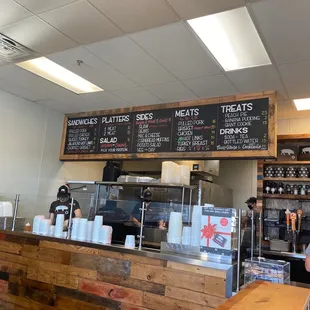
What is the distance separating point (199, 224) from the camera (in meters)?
2.51

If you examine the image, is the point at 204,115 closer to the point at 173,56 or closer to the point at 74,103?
the point at 173,56

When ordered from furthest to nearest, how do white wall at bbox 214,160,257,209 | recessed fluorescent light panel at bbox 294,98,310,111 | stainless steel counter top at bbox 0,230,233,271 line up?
white wall at bbox 214,160,257,209
recessed fluorescent light panel at bbox 294,98,310,111
stainless steel counter top at bbox 0,230,233,271

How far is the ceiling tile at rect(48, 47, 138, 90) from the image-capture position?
9.50 feet

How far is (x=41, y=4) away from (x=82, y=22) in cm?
31

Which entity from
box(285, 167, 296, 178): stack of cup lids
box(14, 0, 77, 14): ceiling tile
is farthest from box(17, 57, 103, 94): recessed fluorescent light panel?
box(285, 167, 296, 178): stack of cup lids

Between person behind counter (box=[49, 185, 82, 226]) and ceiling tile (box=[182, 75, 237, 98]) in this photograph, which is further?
person behind counter (box=[49, 185, 82, 226])

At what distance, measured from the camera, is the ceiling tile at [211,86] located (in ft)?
10.4

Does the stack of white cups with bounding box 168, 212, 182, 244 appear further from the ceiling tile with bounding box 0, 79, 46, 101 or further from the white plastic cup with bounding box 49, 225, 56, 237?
the ceiling tile with bounding box 0, 79, 46, 101

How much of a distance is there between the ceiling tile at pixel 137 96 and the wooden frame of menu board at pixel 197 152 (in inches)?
4.5

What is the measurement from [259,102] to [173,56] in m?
1.15

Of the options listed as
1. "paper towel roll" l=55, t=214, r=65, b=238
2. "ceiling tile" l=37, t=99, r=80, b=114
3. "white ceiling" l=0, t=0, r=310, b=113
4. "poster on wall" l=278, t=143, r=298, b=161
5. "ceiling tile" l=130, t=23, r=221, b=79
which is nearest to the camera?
"white ceiling" l=0, t=0, r=310, b=113

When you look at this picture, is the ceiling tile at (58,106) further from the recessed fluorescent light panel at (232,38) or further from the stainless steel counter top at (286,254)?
the stainless steel counter top at (286,254)

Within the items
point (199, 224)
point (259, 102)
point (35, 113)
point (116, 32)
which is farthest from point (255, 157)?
point (35, 113)

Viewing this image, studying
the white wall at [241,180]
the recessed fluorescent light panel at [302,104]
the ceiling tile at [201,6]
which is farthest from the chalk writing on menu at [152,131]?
the white wall at [241,180]
